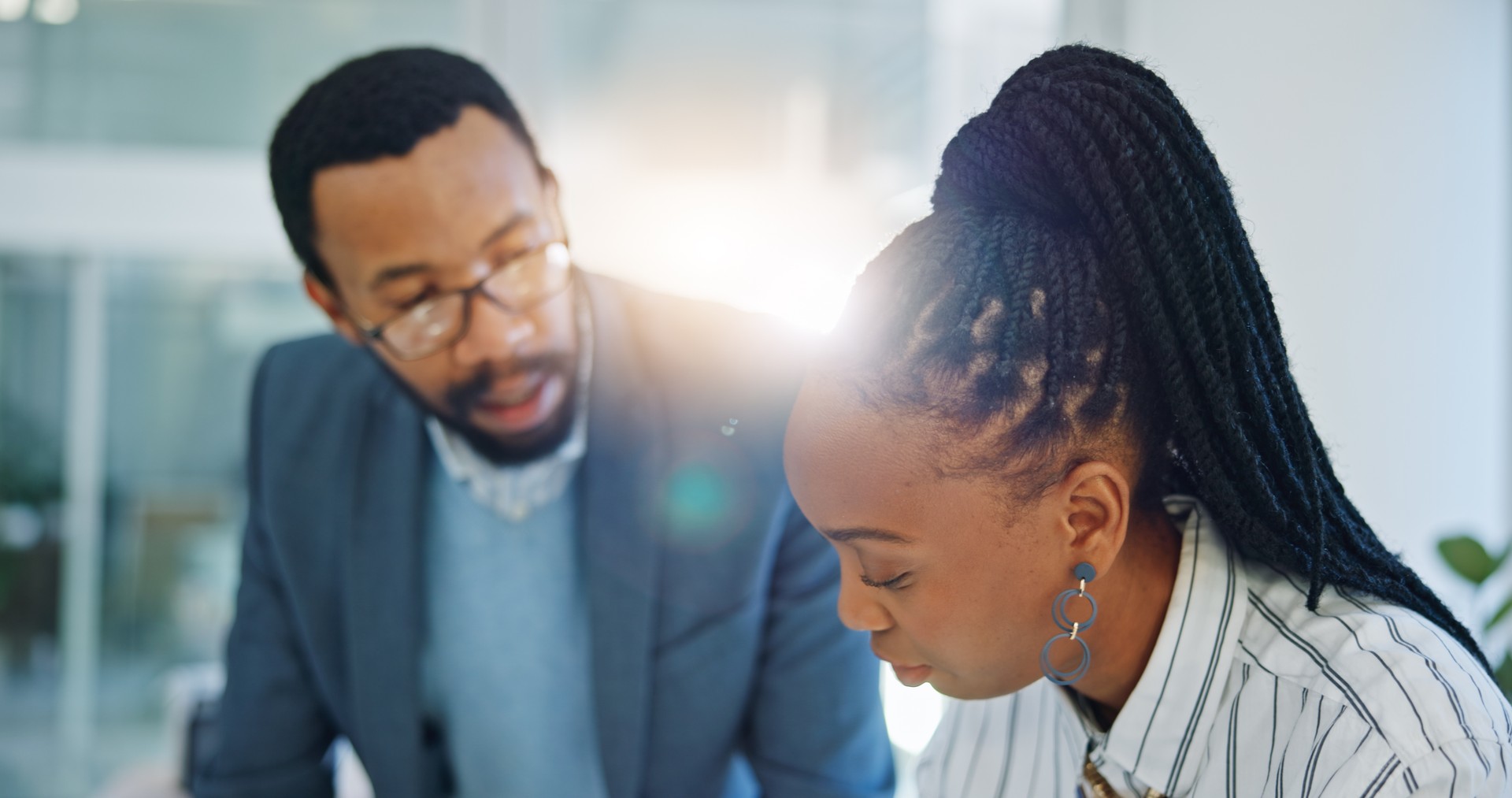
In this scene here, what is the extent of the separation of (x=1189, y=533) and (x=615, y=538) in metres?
0.77

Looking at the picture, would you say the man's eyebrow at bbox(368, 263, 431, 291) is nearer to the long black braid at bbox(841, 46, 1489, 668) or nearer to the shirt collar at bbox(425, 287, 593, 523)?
the shirt collar at bbox(425, 287, 593, 523)

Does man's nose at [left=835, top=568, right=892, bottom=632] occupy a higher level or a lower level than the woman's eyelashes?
lower

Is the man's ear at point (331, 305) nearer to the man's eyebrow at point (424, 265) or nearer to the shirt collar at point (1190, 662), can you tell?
the man's eyebrow at point (424, 265)

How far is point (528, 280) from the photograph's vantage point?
137 cm

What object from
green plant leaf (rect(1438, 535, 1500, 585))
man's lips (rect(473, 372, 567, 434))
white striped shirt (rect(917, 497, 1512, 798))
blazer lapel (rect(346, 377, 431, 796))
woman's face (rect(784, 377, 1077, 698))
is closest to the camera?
white striped shirt (rect(917, 497, 1512, 798))

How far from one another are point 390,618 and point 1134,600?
1021mm

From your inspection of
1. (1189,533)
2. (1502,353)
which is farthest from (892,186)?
(1189,533)

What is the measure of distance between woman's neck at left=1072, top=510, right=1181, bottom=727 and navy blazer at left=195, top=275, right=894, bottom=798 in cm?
52

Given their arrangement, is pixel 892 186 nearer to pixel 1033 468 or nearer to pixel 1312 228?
pixel 1312 228

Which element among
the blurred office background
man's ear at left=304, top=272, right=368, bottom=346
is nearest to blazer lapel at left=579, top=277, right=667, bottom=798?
man's ear at left=304, top=272, right=368, bottom=346

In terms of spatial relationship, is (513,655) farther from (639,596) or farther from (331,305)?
(331,305)

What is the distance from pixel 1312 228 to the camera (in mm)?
2850

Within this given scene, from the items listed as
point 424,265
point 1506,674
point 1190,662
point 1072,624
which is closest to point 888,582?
point 1072,624

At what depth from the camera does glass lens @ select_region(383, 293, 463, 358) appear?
1355mm
